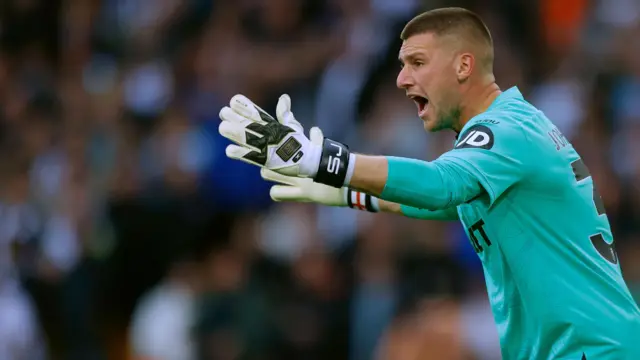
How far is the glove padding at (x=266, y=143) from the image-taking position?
412 cm

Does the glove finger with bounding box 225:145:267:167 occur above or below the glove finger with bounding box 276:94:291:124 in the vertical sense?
below

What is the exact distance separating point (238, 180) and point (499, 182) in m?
5.77

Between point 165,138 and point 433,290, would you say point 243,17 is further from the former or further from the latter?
point 433,290

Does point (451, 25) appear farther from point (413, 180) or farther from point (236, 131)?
point (236, 131)

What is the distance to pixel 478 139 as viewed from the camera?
4.29 m

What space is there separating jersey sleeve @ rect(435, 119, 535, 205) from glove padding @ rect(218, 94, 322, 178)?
0.52 m

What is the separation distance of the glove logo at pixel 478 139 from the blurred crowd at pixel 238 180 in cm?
333

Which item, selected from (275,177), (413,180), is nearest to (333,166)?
(413,180)

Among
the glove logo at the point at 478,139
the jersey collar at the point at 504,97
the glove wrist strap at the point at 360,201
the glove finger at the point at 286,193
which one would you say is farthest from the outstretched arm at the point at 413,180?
the glove wrist strap at the point at 360,201

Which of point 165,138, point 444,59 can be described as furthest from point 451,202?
point 165,138

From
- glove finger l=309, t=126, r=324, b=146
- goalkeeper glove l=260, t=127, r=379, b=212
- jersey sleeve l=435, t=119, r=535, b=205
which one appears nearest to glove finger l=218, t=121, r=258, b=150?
glove finger l=309, t=126, r=324, b=146

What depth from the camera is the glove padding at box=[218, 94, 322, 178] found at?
4125 mm

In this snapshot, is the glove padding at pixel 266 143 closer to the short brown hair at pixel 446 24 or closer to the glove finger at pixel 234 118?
the glove finger at pixel 234 118

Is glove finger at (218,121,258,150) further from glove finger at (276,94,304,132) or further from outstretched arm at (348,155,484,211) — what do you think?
Result: outstretched arm at (348,155,484,211)
